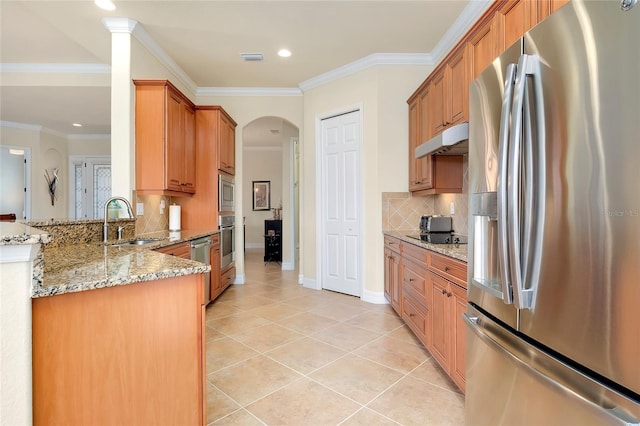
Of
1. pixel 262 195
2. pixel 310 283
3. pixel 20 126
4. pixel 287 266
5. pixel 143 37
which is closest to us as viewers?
pixel 143 37

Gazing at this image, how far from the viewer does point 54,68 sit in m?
4.49

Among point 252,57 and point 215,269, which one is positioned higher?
point 252,57

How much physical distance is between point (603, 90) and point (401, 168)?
321 centimetres

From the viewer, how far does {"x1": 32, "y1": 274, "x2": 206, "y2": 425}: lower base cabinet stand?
1.10 meters

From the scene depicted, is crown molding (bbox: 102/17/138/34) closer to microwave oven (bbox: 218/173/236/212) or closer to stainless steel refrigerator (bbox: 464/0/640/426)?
microwave oven (bbox: 218/173/236/212)

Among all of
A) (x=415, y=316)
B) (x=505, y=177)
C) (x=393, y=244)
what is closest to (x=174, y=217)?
(x=393, y=244)

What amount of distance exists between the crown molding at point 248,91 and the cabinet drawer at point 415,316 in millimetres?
3600

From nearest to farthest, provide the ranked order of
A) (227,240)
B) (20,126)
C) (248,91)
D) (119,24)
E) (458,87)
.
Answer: (458,87), (119,24), (227,240), (248,91), (20,126)

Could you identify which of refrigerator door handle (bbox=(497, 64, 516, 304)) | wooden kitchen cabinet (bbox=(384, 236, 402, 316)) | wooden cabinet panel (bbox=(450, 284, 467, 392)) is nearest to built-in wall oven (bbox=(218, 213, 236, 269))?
wooden kitchen cabinet (bbox=(384, 236, 402, 316))

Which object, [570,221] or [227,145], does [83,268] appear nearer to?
[570,221]

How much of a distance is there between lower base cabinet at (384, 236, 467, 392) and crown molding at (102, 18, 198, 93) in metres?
3.41

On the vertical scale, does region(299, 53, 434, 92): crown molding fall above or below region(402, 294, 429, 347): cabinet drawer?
above

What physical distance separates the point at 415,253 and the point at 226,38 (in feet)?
9.90

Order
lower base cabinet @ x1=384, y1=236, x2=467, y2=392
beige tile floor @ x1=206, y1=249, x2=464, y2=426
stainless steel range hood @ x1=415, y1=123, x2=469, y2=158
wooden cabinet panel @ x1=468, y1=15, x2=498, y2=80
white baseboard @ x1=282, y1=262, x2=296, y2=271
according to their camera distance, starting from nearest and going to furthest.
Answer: beige tile floor @ x1=206, y1=249, x2=464, y2=426 < lower base cabinet @ x1=384, y1=236, x2=467, y2=392 < wooden cabinet panel @ x1=468, y1=15, x2=498, y2=80 < stainless steel range hood @ x1=415, y1=123, x2=469, y2=158 < white baseboard @ x1=282, y1=262, x2=296, y2=271
